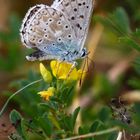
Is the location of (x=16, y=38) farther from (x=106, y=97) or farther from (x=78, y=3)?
(x=78, y=3)

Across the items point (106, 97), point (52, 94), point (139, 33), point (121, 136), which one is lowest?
point (106, 97)

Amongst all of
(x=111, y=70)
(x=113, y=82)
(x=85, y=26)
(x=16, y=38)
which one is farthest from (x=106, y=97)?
(x=85, y=26)

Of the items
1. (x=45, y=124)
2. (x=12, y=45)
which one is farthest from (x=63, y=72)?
(x=12, y=45)

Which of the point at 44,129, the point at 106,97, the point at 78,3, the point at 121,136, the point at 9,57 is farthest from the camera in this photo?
Result: the point at 9,57

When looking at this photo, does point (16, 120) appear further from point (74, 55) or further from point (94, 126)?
point (74, 55)

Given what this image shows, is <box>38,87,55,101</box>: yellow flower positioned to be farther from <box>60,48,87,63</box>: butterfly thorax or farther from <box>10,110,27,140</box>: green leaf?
<box>60,48,87,63</box>: butterfly thorax

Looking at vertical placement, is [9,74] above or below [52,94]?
below

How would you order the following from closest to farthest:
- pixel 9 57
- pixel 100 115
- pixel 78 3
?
pixel 78 3 → pixel 100 115 → pixel 9 57

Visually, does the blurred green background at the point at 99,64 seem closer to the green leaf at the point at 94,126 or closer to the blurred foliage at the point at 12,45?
the blurred foliage at the point at 12,45
